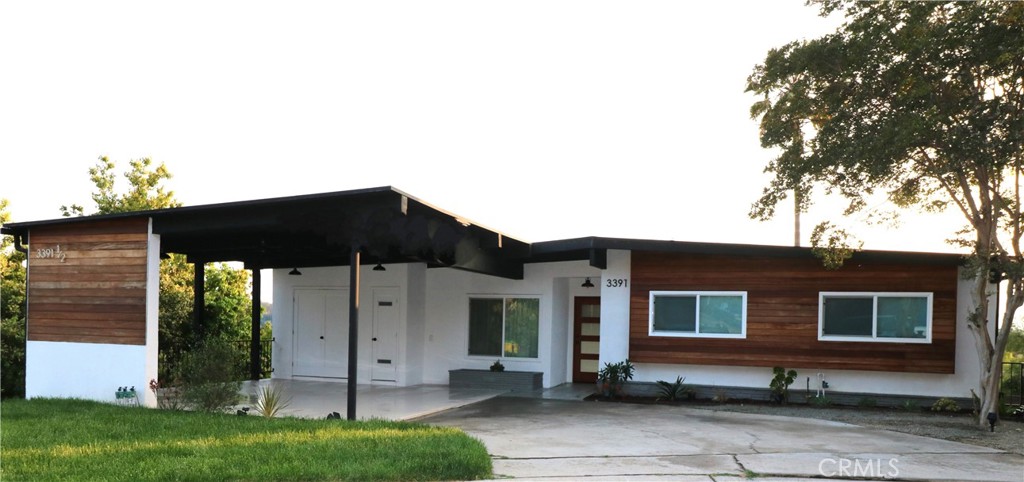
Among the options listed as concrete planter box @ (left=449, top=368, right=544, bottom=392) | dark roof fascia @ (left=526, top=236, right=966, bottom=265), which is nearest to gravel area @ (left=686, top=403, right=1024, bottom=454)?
dark roof fascia @ (left=526, top=236, right=966, bottom=265)

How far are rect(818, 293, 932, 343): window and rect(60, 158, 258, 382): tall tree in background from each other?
9.81 meters

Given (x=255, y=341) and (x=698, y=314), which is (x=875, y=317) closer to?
(x=698, y=314)

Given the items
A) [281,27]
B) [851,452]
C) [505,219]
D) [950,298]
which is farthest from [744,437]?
[505,219]

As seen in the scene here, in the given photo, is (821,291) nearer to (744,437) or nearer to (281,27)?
(744,437)

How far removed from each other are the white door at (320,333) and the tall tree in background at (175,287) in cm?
129

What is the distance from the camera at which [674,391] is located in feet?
46.0

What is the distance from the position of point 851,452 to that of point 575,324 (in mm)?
8565

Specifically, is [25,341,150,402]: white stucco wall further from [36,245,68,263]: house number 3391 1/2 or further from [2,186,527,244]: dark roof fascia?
[2,186,527,244]: dark roof fascia

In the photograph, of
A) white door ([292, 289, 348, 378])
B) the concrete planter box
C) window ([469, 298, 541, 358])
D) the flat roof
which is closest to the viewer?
the flat roof

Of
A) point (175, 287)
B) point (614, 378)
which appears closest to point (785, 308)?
point (614, 378)

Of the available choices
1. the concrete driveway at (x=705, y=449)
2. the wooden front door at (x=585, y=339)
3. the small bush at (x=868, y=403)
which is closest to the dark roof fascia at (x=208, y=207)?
the concrete driveway at (x=705, y=449)

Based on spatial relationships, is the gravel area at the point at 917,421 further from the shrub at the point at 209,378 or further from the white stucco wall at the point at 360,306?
the shrub at the point at 209,378

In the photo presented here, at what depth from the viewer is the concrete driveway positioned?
7539 millimetres

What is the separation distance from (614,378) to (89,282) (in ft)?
28.5
